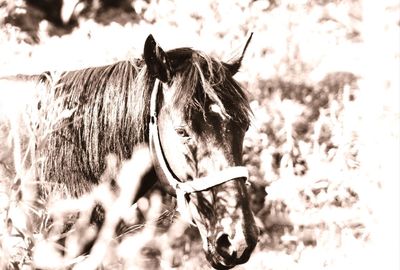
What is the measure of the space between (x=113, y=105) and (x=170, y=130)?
184 mm

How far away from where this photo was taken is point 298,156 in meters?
1.64

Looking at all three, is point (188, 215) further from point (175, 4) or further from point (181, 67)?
point (175, 4)

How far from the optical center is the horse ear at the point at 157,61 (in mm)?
1250

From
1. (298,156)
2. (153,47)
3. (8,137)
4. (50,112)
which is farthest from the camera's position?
(298,156)

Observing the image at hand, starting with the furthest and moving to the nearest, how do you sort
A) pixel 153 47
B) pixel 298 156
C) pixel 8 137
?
pixel 298 156, pixel 8 137, pixel 153 47

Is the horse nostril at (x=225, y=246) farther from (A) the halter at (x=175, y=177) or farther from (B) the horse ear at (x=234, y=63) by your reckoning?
(B) the horse ear at (x=234, y=63)

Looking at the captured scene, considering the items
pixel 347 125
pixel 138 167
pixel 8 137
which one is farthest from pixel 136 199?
pixel 347 125

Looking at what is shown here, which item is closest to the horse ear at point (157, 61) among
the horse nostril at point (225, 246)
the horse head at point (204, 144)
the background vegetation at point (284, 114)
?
the horse head at point (204, 144)

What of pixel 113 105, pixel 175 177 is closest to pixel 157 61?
pixel 113 105

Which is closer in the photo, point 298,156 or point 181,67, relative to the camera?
point 181,67

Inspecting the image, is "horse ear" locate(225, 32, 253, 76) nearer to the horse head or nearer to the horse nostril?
the horse head

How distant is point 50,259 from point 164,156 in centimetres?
48

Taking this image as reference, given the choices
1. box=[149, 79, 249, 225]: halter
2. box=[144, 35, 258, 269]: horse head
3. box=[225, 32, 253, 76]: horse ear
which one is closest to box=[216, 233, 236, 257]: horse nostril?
box=[144, 35, 258, 269]: horse head

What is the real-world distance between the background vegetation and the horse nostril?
1.22 feet
